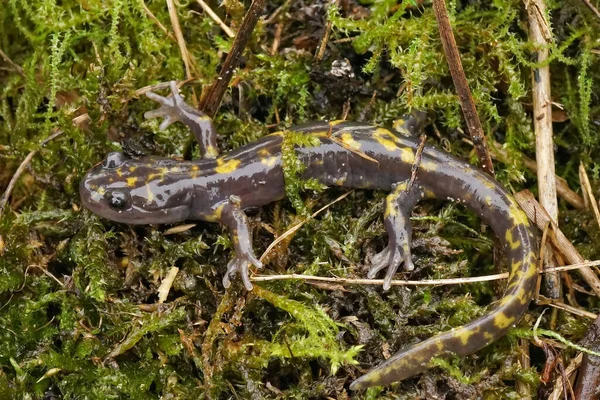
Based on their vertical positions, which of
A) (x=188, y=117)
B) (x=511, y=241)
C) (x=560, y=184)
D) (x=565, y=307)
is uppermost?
(x=188, y=117)

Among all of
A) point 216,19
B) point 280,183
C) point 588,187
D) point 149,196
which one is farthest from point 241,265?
point 588,187

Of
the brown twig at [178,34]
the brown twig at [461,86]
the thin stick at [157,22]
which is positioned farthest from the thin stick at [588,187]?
the thin stick at [157,22]

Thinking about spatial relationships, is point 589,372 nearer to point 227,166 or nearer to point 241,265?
point 241,265

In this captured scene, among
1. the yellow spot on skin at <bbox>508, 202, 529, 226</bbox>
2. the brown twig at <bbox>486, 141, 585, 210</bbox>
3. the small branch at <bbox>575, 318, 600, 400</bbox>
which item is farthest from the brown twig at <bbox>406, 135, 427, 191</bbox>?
the small branch at <bbox>575, 318, 600, 400</bbox>

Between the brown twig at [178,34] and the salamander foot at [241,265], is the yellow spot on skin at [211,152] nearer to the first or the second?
the brown twig at [178,34]

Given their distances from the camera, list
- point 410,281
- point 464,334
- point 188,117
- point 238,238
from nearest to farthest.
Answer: point 464,334 < point 410,281 < point 238,238 < point 188,117

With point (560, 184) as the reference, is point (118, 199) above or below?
above
